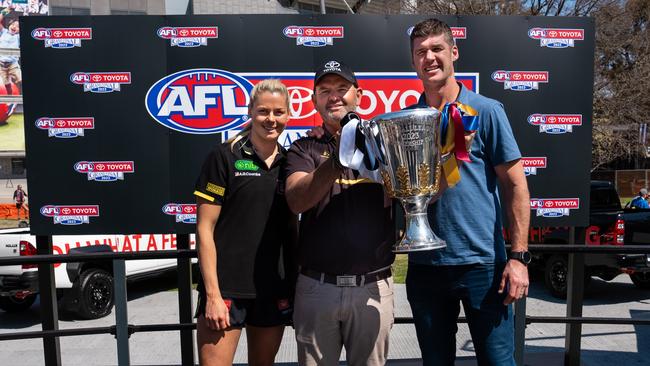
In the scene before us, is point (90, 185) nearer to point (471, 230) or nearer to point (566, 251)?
point (471, 230)

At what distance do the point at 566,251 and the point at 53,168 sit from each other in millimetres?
3647

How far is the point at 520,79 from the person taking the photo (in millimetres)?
3781

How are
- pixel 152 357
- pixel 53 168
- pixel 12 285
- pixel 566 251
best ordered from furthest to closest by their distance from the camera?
pixel 12 285
pixel 152 357
pixel 53 168
pixel 566 251

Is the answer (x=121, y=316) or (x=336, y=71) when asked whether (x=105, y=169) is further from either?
(x=336, y=71)

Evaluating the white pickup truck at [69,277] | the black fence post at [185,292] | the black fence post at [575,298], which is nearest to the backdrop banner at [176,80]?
the black fence post at [185,292]

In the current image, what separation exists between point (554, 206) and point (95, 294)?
5628 mm

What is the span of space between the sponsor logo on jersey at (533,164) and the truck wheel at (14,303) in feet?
21.8

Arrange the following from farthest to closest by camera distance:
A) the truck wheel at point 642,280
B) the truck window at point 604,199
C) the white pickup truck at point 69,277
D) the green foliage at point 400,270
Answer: the truck window at point 604,199, the green foliage at point 400,270, the truck wheel at point 642,280, the white pickup truck at point 69,277

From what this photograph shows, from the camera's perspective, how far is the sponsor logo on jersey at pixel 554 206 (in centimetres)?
383

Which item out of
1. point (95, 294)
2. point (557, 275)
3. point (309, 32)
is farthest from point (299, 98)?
point (557, 275)

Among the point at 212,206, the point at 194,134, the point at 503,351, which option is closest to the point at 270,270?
the point at 212,206

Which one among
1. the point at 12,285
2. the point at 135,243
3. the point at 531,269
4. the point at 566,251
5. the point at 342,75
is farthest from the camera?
the point at 531,269

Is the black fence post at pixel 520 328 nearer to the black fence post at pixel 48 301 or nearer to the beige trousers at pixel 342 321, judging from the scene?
the beige trousers at pixel 342 321

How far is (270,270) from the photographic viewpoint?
236cm
